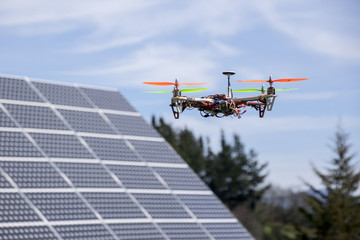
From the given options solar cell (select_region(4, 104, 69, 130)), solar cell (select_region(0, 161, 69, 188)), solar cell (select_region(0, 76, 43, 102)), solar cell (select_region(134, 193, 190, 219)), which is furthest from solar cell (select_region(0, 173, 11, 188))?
solar cell (select_region(134, 193, 190, 219))

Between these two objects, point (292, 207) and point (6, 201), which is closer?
point (6, 201)

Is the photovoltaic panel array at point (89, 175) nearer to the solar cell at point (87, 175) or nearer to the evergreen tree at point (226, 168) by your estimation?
the solar cell at point (87, 175)

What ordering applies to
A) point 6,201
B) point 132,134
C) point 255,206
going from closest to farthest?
point 6,201, point 132,134, point 255,206

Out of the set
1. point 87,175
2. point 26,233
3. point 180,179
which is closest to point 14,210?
point 26,233

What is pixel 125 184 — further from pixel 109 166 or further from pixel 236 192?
pixel 236 192

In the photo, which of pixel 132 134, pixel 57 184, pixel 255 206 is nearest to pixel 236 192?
pixel 255 206

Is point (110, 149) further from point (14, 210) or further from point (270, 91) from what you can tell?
point (270, 91)
